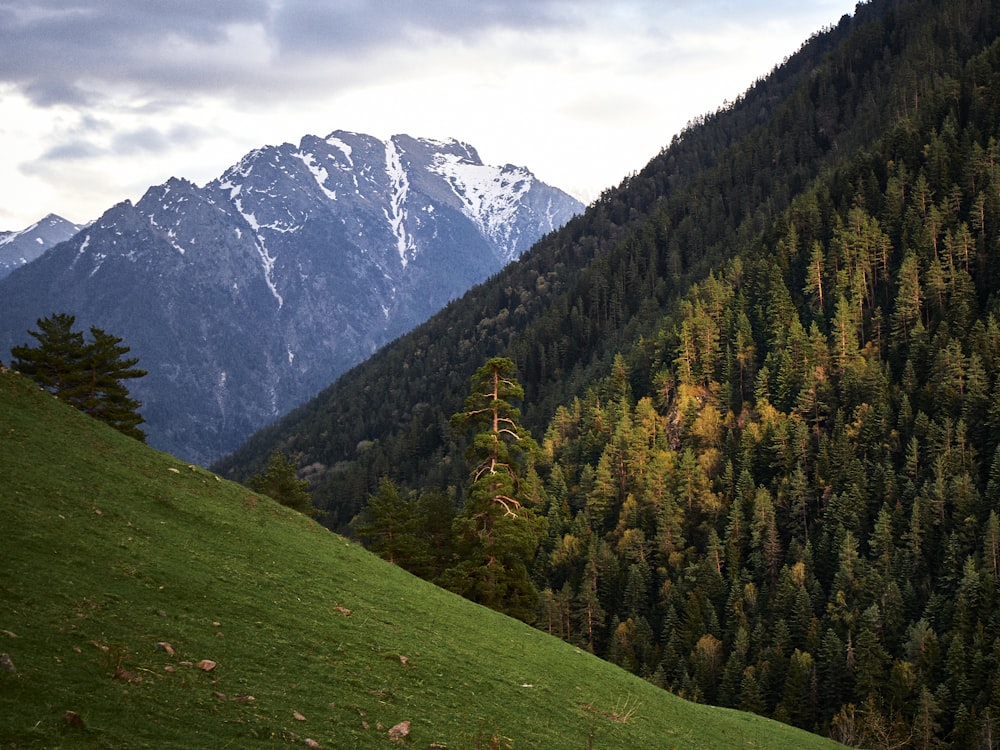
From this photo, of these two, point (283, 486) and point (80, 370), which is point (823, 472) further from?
point (80, 370)

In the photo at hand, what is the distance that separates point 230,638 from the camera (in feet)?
83.3

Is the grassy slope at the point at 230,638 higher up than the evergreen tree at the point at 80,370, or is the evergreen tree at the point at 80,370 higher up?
the evergreen tree at the point at 80,370

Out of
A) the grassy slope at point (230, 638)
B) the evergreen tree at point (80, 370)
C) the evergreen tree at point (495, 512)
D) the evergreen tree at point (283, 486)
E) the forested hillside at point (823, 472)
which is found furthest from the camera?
the forested hillside at point (823, 472)

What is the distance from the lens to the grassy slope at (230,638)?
19438 millimetres

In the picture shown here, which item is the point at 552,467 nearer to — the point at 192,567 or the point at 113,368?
the point at 113,368

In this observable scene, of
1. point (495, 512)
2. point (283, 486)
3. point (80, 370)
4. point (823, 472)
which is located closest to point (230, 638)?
point (495, 512)

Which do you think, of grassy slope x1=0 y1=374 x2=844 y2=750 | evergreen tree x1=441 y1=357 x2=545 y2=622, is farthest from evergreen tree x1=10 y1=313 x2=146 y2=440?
evergreen tree x1=441 y1=357 x2=545 y2=622

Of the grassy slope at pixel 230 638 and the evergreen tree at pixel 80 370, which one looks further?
the evergreen tree at pixel 80 370

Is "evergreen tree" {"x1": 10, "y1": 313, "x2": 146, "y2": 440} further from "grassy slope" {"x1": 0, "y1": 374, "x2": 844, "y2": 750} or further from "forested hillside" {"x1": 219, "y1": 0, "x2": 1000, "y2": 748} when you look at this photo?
"forested hillside" {"x1": 219, "y1": 0, "x2": 1000, "y2": 748}

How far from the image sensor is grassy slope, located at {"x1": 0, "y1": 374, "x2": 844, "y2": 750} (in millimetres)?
19438

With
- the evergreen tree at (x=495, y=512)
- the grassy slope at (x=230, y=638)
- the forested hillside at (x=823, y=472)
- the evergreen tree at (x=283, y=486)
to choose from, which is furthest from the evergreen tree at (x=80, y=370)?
the forested hillside at (x=823, y=472)

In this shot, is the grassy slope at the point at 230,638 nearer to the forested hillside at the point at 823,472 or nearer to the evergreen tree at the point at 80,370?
the evergreen tree at the point at 80,370

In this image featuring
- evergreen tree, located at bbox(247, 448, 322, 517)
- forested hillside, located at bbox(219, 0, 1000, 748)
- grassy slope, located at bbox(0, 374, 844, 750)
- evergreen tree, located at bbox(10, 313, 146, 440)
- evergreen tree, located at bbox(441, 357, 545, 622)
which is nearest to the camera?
grassy slope, located at bbox(0, 374, 844, 750)

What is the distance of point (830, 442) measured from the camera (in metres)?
133
